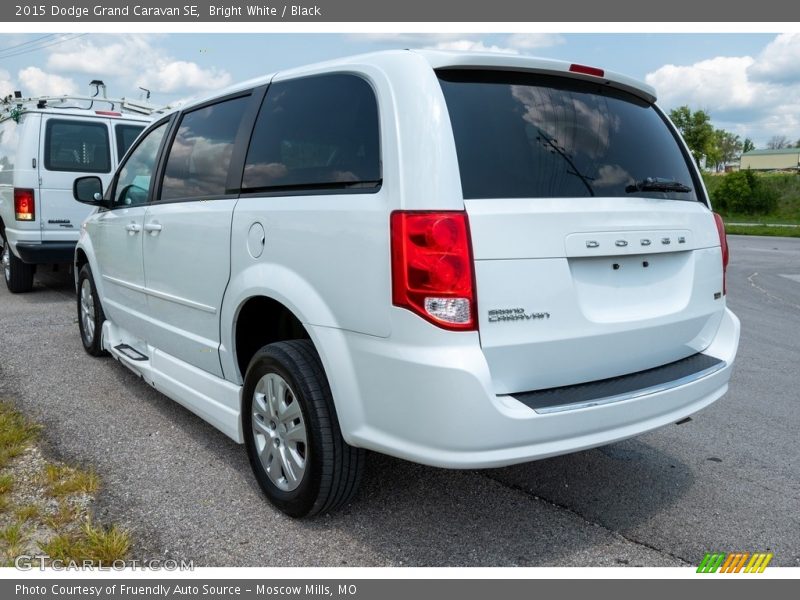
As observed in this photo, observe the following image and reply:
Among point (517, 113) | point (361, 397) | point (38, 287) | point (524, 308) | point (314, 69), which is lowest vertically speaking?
point (38, 287)

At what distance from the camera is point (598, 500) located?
11.0 ft

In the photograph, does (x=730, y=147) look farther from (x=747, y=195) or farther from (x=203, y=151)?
(x=203, y=151)

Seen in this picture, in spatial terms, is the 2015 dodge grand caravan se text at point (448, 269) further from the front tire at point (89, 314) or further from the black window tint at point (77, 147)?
the black window tint at point (77, 147)

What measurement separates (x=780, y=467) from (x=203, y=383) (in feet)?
9.94

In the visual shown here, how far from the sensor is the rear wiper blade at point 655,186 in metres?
3.03

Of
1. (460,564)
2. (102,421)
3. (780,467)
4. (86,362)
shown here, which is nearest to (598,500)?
(460,564)

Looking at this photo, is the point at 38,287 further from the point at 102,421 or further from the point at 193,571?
the point at 193,571

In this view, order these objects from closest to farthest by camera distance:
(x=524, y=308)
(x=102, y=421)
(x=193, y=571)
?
(x=524, y=308)
(x=193, y=571)
(x=102, y=421)

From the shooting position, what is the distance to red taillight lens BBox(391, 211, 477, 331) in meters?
2.47

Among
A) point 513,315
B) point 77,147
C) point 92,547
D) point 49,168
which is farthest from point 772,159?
point 92,547

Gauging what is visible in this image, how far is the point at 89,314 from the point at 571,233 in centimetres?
449

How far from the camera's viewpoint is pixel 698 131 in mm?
51125

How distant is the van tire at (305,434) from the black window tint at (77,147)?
265 inches

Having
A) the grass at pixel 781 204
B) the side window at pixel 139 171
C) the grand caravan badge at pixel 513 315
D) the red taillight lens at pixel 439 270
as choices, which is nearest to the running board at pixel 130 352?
the side window at pixel 139 171
